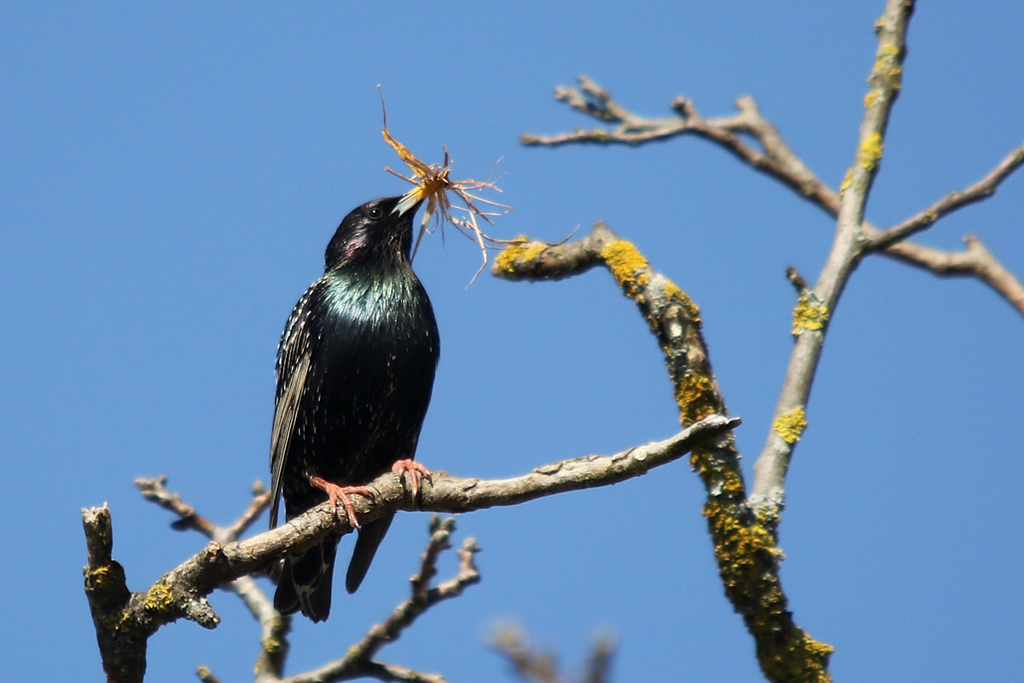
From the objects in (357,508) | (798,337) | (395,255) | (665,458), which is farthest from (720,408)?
(395,255)

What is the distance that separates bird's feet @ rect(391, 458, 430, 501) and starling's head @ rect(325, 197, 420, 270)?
66.7 inches

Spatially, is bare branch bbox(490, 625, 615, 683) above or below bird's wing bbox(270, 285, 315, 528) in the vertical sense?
below

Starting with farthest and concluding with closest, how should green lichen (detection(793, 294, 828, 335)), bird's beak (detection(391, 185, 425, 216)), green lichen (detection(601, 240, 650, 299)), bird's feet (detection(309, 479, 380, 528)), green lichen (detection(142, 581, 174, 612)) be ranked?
1. bird's beak (detection(391, 185, 425, 216))
2. green lichen (detection(601, 240, 650, 299))
3. bird's feet (detection(309, 479, 380, 528))
4. green lichen (detection(793, 294, 828, 335))
5. green lichen (detection(142, 581, 174, 612))

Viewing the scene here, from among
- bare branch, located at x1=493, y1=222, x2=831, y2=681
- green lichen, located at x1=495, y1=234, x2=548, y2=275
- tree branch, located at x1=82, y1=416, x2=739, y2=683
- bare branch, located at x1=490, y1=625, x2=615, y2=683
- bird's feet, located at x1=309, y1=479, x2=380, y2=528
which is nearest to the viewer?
bare branch, located at x1=490, y1=625, x2=615, y2=683

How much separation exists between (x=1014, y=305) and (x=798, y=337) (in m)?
1.89

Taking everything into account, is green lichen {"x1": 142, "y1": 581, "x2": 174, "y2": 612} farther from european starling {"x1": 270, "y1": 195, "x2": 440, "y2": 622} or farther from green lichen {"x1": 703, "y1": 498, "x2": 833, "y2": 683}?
green lichen {"x1": 703, "y1": 498, "x2": 833, "y2": 683}

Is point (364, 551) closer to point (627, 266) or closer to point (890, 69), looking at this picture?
Answer: point (627, 266)

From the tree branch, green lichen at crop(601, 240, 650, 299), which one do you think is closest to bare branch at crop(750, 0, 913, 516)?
green lichen at crop(601, 240, 650, 299)

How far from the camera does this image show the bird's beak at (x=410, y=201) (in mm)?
5863

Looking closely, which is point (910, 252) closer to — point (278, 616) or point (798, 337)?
point (798, 337)

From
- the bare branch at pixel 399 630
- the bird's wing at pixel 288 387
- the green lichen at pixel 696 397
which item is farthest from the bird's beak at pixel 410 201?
the green lichen at pixel 696 397

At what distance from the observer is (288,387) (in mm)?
5676

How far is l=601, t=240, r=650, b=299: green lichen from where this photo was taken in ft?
14.9

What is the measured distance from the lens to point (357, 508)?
4.40 metres
